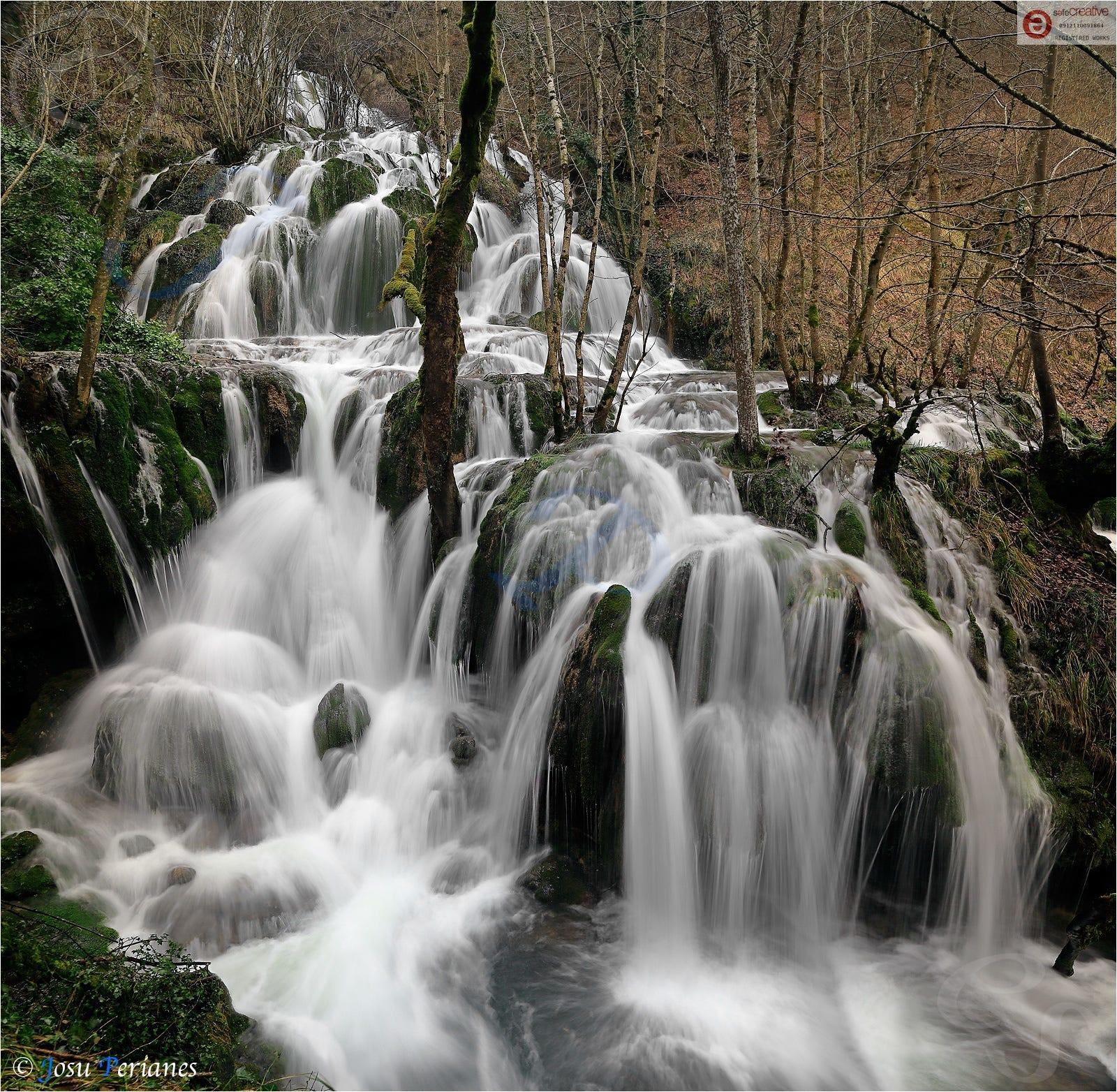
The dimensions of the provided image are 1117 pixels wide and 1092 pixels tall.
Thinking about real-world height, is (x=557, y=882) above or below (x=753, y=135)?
below

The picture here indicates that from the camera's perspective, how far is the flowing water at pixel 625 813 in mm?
4387

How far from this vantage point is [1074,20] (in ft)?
13.6

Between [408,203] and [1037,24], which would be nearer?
[1037,24]

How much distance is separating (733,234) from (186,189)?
14582mm

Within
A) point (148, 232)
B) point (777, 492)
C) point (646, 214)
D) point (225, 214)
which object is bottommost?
point (777, 492)

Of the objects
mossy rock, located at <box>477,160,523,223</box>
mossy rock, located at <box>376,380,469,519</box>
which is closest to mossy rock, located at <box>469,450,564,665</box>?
mossy rock, located at <box>376,380,469,519</box>

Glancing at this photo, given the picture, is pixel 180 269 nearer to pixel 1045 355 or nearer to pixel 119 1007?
pixel 119 1007

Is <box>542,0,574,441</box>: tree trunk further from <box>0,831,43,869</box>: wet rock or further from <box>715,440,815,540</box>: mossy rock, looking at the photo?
<box>0,831,43,869</box>: wet rock

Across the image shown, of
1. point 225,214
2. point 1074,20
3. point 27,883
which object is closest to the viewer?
point 1074,20

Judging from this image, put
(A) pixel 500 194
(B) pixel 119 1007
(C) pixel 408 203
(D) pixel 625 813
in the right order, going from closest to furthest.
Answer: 1. (B) pixel 119 1007
2. (D) pixel 625 813
3. (C) pixel 408 203
4. (A) pixel 500 194

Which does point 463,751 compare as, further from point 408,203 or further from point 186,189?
point 186,189

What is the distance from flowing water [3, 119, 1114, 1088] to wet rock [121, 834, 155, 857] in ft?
0.09

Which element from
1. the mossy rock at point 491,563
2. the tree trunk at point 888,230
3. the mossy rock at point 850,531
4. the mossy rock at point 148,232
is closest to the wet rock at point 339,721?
the mossy rock at point 491,563

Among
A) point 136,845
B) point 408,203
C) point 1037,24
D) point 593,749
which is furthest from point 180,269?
point 1037,24
